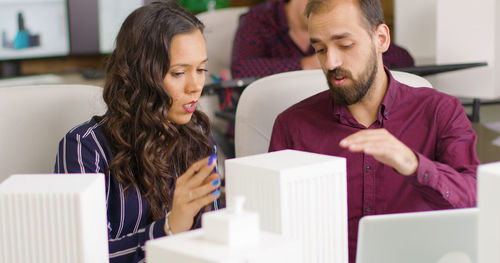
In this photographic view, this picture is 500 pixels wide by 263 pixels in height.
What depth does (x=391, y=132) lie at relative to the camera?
55.7 inches

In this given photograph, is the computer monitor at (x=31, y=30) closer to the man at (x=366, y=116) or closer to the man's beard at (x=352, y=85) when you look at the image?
the man at (x=366, y=116)

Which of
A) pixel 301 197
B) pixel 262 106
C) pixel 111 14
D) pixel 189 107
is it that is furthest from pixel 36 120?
pixel 111 14

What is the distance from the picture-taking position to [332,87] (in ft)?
4.54

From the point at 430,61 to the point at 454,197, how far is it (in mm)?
1286

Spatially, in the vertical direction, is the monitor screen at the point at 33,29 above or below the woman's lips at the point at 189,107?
above

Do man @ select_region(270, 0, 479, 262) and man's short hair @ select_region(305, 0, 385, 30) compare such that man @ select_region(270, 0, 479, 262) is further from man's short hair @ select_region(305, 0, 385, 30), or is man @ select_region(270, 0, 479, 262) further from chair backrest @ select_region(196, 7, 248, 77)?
chair backrest @ select_region(196, 7, 248, 77)

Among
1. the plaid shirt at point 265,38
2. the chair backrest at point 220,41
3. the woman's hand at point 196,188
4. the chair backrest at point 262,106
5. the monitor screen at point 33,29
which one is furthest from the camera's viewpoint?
the monitor screen at point 33,29

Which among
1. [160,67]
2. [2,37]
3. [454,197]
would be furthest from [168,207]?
[2,37]

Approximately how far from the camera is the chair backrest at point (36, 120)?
1379 mm

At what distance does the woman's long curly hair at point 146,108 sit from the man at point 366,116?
0.82ft

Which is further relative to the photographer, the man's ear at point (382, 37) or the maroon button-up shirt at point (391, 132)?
the man's ear at point (382, 37)

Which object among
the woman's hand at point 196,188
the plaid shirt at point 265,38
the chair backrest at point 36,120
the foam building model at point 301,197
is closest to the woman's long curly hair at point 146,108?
the chair backrest at point 36,120

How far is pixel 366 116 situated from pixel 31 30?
2.45 metres

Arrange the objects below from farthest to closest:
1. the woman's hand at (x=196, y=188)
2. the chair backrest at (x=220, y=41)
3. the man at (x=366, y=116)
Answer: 1. the chair backrest at (x=220, y=41)
2. the man at (x=366, y=116)
3. the woman's hand at (x=196, y=188)
